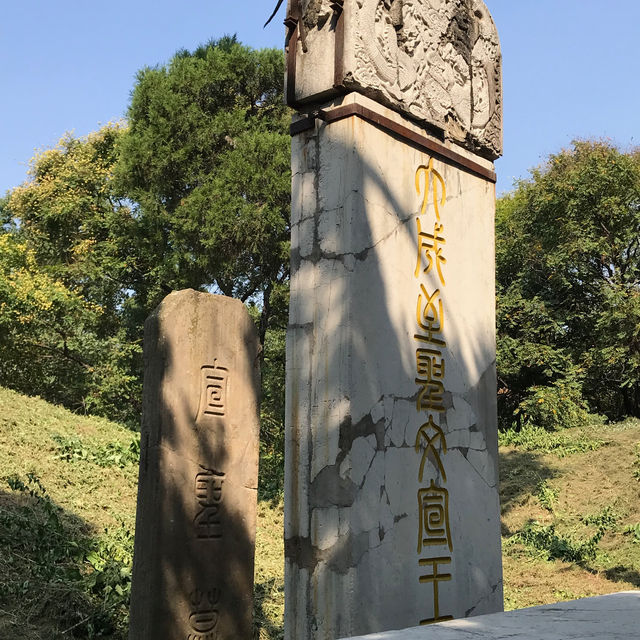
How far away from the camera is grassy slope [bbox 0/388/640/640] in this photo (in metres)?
5.21

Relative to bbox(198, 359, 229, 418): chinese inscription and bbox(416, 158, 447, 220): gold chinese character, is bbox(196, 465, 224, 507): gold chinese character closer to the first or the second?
bbox(198, 359, 229, 418): chinese inscription

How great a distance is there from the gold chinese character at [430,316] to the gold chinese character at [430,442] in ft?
1.31

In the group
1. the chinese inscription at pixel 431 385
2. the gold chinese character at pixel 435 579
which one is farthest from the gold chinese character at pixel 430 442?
the gold chinese character at pixel 435 579

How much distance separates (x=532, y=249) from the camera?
58.0ft

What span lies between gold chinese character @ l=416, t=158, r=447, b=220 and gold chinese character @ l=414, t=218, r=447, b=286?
0.08m

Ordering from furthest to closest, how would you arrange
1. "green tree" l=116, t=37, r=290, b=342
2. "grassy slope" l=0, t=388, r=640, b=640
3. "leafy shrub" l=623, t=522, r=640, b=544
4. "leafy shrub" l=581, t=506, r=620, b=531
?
"green tree" l=116, t=37, r=290, b=342
"leafy shrub" l=581, t=506, r=620, b=531
"leafy shrub" l=623, t=522, r=640, b=544
"grassy slope" l=0, t=388, r=640, b=640

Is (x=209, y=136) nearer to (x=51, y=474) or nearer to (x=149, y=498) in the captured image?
(x=51, y=474)

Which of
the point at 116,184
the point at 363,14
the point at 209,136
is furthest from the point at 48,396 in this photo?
the point at 363,14

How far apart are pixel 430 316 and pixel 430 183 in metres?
0.69

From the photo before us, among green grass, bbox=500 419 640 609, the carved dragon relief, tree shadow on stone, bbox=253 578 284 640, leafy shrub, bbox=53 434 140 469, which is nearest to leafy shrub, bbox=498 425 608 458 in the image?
green grass, bbox=500 419 640 609

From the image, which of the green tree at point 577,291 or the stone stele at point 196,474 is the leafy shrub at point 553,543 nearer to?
the stone stele at point 196,474

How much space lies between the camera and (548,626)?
1.89 m

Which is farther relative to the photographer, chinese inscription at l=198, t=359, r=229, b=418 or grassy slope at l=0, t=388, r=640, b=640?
grassy slope at l=0, t=388, r=640, b=640

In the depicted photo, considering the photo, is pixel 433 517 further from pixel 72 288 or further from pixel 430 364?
pixel 72 288
